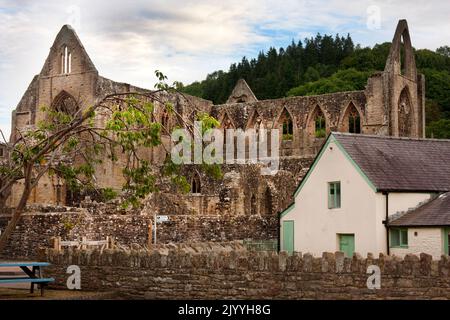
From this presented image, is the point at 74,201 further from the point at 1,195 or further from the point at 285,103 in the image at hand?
the point at 1,195

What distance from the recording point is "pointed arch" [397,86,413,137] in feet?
177

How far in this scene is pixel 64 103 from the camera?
53.0 meters

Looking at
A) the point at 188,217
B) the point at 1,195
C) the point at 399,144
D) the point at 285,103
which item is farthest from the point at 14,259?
the point at 285,103

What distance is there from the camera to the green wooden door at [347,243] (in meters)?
25.7

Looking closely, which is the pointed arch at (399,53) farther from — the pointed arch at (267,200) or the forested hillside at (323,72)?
the forested hillside at (323,72)

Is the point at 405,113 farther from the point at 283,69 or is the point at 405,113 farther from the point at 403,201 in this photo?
the point at 283,69

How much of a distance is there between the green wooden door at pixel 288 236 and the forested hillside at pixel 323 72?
175ft

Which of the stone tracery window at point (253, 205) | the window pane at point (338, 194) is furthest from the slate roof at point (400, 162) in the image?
the stone tracery window at point (253, 205)

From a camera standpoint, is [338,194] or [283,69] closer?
[338,194]

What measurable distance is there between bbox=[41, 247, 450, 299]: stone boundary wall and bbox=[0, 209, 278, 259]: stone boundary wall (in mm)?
8048

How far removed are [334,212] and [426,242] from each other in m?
3.96

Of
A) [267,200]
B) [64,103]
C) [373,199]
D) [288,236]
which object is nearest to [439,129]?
[64,103]

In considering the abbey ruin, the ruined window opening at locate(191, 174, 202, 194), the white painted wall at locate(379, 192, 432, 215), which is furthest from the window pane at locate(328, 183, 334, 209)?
the ruined window opening at locate(191, 174, 202, 194)

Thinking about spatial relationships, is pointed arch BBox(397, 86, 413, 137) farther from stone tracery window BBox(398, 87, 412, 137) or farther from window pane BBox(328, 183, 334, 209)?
window pane BBox(328, 183, 334, 209)
